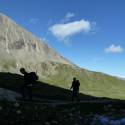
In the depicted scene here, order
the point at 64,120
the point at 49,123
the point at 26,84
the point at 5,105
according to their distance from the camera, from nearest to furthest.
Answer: the point at 49,123
the point at 64,120
the point at 5,105
the point at 26,84

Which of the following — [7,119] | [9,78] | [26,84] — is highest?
[9,78]

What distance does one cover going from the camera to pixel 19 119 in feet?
65.3

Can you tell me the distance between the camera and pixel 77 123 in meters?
20.2

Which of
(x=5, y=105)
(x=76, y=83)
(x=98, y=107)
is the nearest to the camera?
(x=5, y=105)

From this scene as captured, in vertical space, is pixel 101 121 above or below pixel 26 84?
below

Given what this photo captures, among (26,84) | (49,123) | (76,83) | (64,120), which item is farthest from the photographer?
(76,83)

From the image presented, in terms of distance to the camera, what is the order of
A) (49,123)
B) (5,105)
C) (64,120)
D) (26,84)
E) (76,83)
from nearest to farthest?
(49,123) → (64,120) → (5,105) → (26,84) → (76,83)

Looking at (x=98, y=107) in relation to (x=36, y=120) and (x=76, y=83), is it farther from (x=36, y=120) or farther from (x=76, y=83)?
(x=76, y=83)

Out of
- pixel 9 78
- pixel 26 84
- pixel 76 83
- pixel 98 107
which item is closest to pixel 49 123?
pixel 98 107

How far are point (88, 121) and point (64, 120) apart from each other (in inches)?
48.2

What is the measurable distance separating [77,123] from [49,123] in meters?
1.55

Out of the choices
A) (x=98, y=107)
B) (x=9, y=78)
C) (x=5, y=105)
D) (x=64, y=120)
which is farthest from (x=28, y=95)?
(x=9, y=78)

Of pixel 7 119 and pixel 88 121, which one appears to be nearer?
pixel 7 119

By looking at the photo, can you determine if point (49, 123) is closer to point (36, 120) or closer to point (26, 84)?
point (36, 120)
